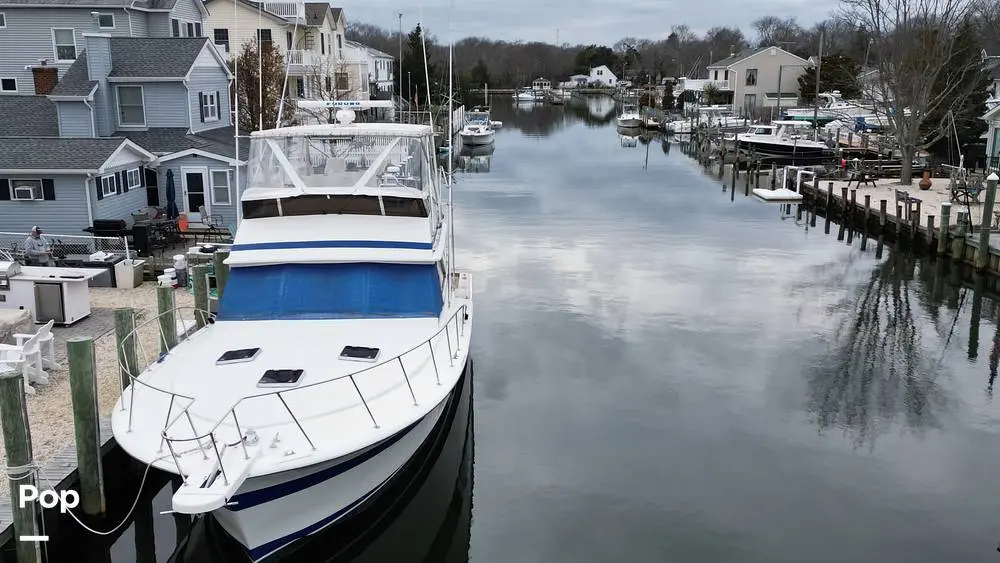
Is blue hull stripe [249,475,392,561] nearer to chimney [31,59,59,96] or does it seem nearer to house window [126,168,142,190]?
house window [126,168,142,190]

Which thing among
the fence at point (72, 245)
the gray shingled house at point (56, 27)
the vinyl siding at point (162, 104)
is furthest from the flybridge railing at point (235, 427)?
the gray shingled house at point (56, 27)

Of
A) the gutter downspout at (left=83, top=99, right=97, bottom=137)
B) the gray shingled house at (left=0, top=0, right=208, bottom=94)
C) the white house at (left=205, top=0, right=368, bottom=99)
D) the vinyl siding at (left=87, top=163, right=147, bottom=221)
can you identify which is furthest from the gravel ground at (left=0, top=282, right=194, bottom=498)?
the white house at (left=205, top=0, right=368, bottom=99)

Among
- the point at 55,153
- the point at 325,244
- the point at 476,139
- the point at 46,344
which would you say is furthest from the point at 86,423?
the point at 476,139

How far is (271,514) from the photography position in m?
9.41

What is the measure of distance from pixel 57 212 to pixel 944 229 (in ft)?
82.8

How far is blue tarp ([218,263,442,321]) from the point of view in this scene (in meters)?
12.8

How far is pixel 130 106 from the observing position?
2798 cm

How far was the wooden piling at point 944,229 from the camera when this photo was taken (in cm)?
2642

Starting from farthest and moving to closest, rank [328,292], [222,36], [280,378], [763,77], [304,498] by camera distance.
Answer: [763,77], [222,36], [328,292], [280,378], [304,498]

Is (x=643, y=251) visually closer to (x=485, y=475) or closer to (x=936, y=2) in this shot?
(x=485, y=475)

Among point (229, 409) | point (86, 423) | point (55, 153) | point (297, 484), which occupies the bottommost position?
point (297, 484)

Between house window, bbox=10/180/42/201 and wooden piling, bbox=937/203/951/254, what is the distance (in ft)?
83.5

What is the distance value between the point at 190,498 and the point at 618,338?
12.5 m

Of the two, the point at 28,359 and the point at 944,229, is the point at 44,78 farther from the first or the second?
the point at 944,229
